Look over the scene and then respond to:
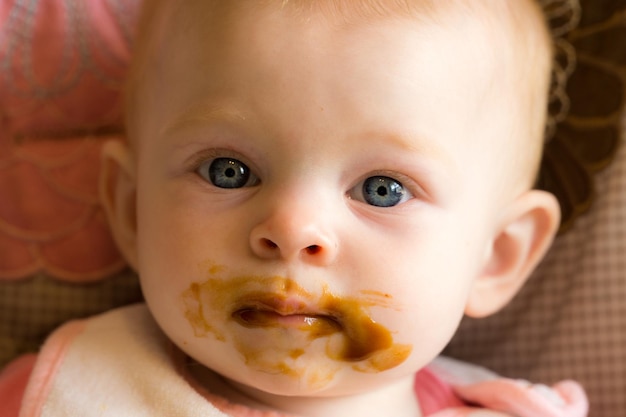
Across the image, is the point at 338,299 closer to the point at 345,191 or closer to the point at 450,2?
the point at 345,191

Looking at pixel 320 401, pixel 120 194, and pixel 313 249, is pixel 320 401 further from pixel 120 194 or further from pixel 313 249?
pixel 120 194

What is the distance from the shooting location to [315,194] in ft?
3.00

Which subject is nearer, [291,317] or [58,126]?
[291,317]

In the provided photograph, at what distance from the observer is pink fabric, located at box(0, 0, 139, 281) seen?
1291mm

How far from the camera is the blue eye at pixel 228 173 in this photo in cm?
97

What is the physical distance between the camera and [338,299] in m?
0.92

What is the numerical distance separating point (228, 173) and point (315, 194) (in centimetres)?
12

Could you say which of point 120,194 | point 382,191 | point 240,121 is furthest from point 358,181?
point 120,194

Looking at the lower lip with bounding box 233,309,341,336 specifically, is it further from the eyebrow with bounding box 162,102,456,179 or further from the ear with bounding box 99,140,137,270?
the ear with bounding box 99,140,137,270

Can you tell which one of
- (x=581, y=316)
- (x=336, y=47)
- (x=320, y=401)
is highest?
(x=336, y=47)

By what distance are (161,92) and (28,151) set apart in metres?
0.37

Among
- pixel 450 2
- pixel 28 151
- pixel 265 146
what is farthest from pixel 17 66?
pixel 450 2

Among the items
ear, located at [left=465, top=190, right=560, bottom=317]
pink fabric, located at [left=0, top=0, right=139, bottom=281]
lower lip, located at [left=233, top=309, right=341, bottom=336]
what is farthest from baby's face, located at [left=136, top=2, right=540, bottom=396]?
pink fabric, located at [left=0, top=0, right=139, bottom=281]

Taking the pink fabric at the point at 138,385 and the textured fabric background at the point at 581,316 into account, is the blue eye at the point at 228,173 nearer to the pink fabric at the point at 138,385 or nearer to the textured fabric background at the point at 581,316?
the pink fabric at the point at 138,385
